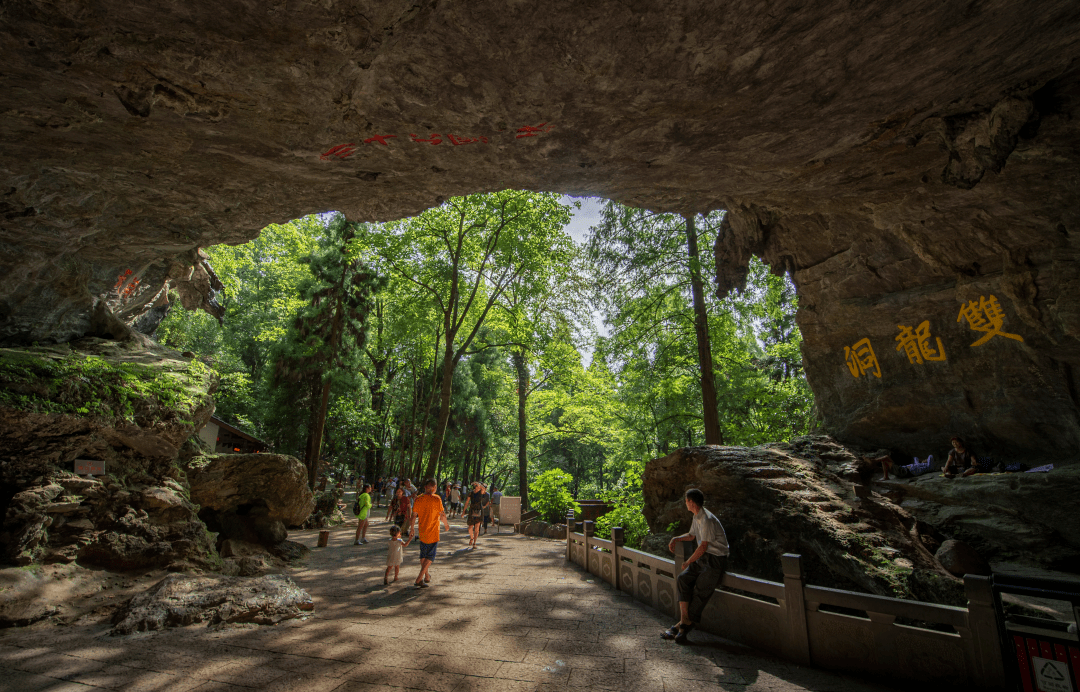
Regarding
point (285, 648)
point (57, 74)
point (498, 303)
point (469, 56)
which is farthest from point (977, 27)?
point (498, 303)

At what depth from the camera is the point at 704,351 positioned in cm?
1185

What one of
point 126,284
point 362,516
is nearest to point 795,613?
point 362,516

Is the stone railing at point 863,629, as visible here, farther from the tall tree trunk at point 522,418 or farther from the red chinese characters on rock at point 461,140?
the tall tree trunk at point 522,418

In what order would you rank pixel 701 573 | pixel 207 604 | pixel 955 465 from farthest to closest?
pixel 955 465, pixel 207 604, pixel 701 573

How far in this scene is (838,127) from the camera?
206 inches

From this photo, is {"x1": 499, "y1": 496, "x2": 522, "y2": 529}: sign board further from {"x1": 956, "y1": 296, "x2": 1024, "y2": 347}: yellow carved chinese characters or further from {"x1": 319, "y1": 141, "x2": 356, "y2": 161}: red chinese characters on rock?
{"x1": 319, "y1": 141, "x2": 356, "y2": 161}: red chinese characters on rock

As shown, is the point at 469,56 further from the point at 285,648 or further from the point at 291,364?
the point at 291,364

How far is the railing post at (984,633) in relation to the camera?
10.6ft

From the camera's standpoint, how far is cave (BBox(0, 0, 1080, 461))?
3930 mm

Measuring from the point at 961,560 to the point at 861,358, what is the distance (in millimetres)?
5513

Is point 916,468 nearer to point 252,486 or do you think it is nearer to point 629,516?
point 629,516

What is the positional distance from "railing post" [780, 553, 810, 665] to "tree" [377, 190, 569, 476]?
12.0m

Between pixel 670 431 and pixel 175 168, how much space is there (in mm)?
17864

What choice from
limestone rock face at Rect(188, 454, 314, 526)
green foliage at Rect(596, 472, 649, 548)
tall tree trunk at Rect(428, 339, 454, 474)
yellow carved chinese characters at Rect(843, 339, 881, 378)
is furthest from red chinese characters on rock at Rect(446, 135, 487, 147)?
tall tree trunk at Rect(428, 339, 454, 474)
